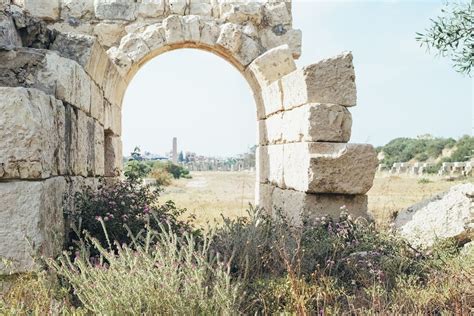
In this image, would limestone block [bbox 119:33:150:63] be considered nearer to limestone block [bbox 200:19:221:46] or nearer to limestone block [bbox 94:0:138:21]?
limestone block [bbox 94:0:138:21]

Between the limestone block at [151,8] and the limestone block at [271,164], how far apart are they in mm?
2554

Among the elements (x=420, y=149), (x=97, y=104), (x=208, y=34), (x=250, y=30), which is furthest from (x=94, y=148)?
(x=420, y=149)

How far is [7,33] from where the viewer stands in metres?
4.10

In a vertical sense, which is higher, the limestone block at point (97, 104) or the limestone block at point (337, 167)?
the limestone block at point (97, 104)

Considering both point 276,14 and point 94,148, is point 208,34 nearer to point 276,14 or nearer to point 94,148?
point 276,14

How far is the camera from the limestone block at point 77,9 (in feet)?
24.7

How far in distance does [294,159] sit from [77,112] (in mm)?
2618

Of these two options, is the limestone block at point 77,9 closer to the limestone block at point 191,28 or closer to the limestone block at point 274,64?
the limestone block at point 191,28

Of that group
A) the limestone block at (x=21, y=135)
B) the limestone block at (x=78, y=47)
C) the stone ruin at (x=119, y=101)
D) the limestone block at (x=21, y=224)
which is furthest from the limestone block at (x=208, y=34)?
the limestone block at (x=21, y=224)

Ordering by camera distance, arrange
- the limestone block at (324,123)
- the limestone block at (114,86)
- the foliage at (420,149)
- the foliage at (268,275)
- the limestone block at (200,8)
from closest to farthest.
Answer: the foliage at (268,275), the limestone block at (324,123), the limestone block at (114,86), the limestone block at (200,8), the foliage at (420,149)

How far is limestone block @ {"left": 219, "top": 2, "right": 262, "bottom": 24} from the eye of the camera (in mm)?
7598

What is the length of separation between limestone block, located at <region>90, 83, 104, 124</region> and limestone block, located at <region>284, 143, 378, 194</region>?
2.30 meters

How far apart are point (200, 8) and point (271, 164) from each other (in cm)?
256

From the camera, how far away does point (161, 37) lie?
754 centimetres
